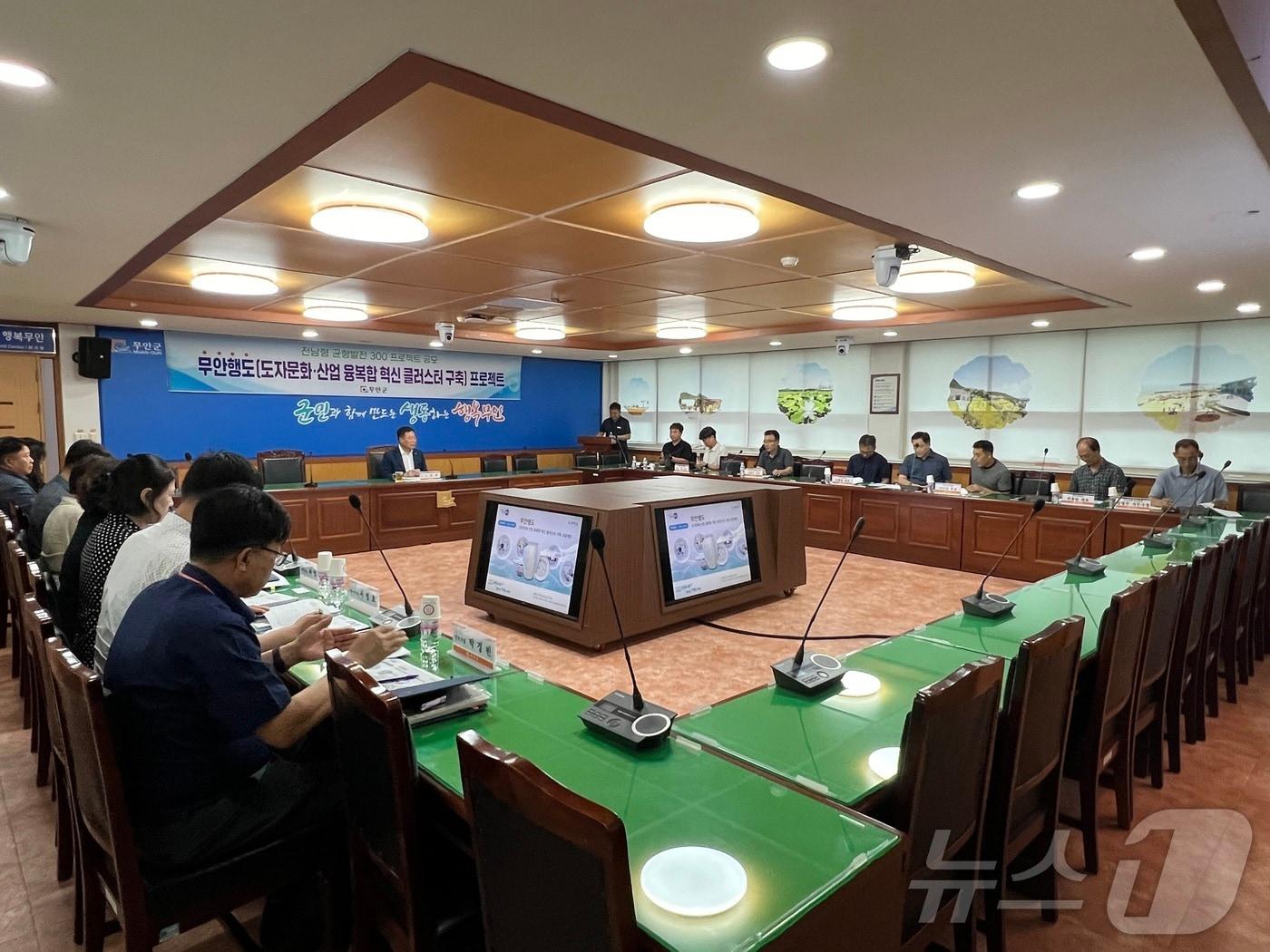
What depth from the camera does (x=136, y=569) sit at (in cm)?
211

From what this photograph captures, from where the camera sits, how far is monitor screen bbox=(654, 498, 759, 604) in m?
3.87

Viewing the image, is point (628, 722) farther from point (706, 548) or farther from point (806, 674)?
point (706, 548)

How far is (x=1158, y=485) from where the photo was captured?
6.05 m

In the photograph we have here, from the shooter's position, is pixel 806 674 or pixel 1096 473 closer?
pixel 806 674

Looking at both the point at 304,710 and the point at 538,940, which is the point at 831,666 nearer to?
the point at 538,940

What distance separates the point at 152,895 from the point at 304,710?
1.55ft

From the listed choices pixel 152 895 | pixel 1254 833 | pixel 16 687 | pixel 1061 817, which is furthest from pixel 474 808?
pixel 16 687

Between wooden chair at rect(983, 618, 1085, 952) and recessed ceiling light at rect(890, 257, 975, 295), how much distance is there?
361cm

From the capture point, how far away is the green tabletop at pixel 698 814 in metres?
1.02

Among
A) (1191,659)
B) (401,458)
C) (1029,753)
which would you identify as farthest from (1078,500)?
(401,458)

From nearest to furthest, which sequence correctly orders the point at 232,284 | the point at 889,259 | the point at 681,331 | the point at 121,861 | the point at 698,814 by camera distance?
1. the point at 698,814
2. the point at 121,861
3. the point at 889,259
4. the point at 232,284
5. the point at 681,331

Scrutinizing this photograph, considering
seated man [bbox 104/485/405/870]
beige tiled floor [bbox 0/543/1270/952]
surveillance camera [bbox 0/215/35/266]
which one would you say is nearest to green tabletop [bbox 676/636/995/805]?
beige tiled floor [bbox 0/543/1270/952]

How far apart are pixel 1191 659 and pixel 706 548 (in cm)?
239

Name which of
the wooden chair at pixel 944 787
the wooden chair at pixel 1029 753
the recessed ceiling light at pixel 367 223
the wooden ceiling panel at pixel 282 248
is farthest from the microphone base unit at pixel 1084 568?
the wooden ceiling panel at pixel 282 248
